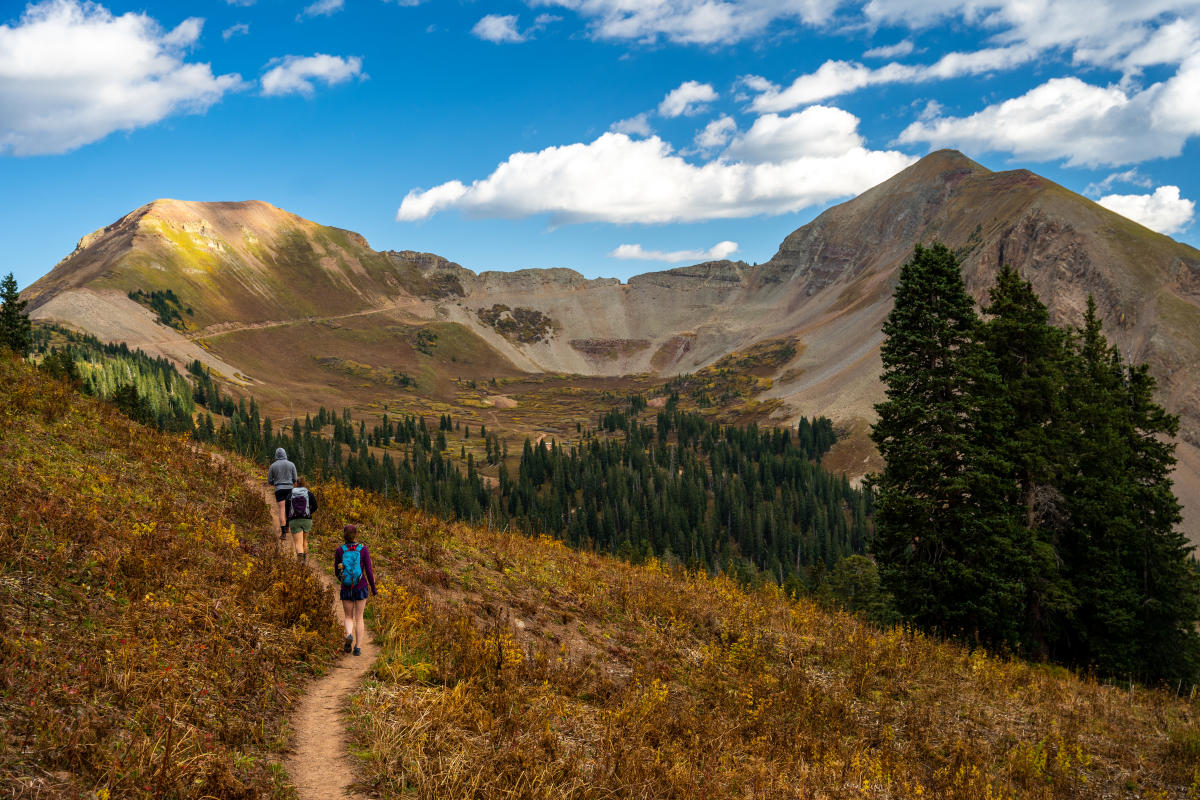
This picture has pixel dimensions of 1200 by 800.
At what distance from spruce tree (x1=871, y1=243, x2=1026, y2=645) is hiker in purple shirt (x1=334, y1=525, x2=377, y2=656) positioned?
17003mm

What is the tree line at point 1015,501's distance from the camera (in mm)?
20938

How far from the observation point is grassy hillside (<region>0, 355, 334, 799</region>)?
5.63 meters

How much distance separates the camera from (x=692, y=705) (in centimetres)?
1041

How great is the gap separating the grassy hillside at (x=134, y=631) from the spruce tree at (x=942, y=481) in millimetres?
18971

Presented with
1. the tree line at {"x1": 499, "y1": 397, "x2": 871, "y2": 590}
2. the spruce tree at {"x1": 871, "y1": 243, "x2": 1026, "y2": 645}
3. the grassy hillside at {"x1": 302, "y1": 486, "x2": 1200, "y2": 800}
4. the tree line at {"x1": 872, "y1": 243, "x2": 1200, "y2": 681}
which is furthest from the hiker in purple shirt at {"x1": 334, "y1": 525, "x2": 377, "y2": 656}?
the tree line at {"x1": 499, "y1": 397, "x2": 871, "y2": 590}

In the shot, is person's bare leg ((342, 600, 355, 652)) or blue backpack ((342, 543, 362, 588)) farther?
blue backpack ((342, 543, 362, 588))

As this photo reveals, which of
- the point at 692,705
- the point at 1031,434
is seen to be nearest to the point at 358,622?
the point at 692,705

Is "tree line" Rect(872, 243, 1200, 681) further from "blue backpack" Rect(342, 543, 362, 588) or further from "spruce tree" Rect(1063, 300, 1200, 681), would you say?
"blue backpack" Rect(342, 543, 362, 588)

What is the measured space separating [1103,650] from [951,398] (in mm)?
11634

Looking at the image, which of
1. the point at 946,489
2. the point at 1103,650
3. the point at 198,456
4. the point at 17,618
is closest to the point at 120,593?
the point at 17,618

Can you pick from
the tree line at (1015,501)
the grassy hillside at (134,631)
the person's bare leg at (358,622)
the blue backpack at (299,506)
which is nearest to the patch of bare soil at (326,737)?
the grassy hillside at (134,631)

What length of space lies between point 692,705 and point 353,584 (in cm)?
620

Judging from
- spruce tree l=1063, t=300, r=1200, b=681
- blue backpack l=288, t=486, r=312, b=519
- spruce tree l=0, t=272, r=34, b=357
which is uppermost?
spruce tree l=0, t=272, r=34, b=357

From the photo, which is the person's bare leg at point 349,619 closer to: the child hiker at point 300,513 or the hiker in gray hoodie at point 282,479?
the child hiker at point 300,513
